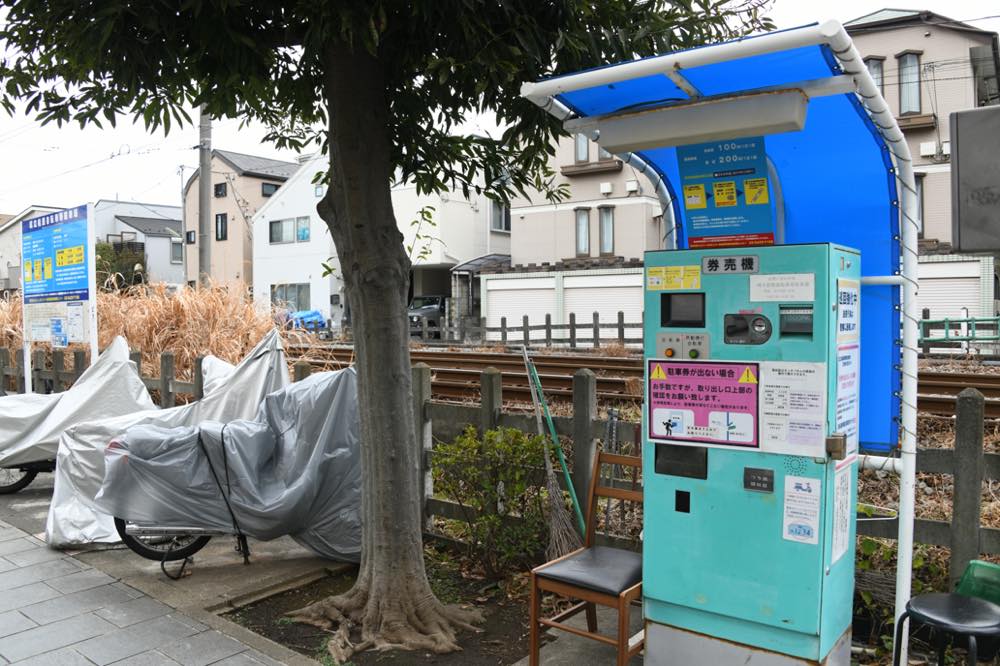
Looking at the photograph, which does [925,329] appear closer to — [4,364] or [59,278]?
[59,278]

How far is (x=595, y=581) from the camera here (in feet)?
12.4

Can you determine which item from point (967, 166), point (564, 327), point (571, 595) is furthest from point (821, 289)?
point (564, 327)

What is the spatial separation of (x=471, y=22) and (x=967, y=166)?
2554 millimetres

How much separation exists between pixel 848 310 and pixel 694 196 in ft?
3.19

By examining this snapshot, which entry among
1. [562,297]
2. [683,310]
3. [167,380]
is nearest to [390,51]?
[683,310]

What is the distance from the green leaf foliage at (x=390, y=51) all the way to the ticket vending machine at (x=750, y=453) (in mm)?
1498

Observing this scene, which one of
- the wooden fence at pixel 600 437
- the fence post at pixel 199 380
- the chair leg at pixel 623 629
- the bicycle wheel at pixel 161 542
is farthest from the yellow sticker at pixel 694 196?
the fence post at pixel 199 380

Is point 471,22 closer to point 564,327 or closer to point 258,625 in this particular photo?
point 258,625

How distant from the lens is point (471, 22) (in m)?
4.21

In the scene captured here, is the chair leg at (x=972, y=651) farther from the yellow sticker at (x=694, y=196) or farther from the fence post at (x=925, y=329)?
the fence post at (x=925, y=329)

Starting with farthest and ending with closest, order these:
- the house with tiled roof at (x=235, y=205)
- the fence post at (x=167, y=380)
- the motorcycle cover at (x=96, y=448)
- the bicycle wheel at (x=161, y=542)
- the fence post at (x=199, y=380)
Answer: the house with tiled roof at (x=235, y=205)
the fence post at (x=167, y=380)
the fence post at (x=199, y=380)
the motorcycle cover at (x=96, y=448)
the bicycle wheel at (x=161, y=542)

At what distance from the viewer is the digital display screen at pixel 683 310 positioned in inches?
147

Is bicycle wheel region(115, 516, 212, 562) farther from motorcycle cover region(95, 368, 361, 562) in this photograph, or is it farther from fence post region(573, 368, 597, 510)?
fence post region(573, 368, 597, 510)

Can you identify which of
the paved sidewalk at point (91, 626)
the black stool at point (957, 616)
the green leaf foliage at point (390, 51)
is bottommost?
the paved sidewalk at point (91, 626)
